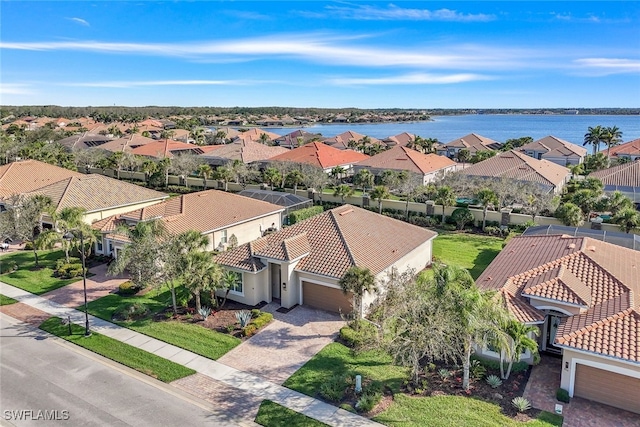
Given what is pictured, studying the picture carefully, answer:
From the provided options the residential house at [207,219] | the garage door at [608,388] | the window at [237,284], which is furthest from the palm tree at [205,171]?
the garage door at [608,388]

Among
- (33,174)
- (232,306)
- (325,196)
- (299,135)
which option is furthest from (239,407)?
(299,135)

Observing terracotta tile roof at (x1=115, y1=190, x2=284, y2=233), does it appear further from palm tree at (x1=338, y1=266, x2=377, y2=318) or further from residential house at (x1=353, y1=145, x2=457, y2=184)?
residential house at (x1=353, y1=145, x2=457, y2=184)

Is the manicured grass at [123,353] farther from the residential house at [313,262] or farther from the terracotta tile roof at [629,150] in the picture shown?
the terracotta tile roof at [629,150]

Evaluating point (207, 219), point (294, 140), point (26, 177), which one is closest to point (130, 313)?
point (207, 219)

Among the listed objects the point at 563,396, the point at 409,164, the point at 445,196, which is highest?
the point at 409,164

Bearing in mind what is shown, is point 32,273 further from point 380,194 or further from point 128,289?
point 380,194

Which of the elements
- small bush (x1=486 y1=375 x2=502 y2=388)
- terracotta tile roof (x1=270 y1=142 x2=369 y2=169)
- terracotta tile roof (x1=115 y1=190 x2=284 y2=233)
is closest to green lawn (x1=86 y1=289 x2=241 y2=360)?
terracotta tile roof (x1=115 y1=190 x2=284 y2=233)

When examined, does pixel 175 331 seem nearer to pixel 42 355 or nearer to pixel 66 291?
pixel 42 355
